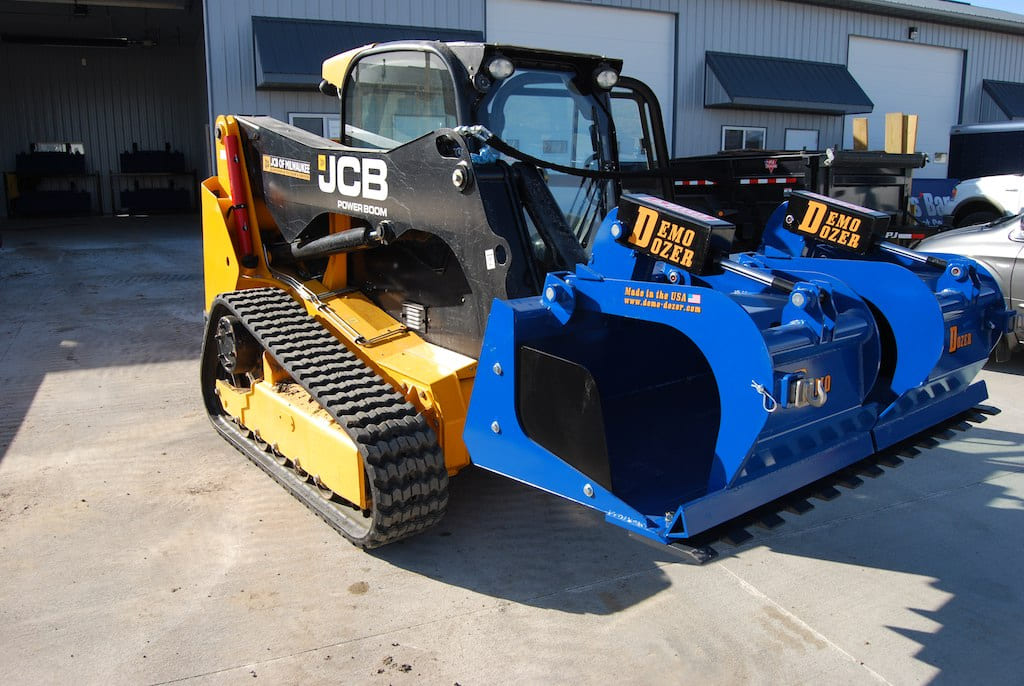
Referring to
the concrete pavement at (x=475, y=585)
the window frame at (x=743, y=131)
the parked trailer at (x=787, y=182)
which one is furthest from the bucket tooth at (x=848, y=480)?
the window frame at (x=743, y=131)

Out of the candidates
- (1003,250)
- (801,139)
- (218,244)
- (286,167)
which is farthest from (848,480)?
(801,139)

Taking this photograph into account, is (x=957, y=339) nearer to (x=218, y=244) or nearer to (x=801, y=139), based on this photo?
(x=218, y=244)

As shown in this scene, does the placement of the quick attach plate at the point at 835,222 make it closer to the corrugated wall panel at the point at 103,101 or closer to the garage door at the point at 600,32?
the garage door at the point at 600,32

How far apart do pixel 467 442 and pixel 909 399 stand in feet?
6.33

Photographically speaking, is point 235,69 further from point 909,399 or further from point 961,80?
point 961,80

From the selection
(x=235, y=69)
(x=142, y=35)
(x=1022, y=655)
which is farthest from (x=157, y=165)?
(x=1022, y=655)

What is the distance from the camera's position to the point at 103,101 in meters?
24.7

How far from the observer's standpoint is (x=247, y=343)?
16.5ft

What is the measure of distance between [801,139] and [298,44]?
1044 cm

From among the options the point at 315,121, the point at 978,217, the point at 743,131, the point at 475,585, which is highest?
the point at 743,131

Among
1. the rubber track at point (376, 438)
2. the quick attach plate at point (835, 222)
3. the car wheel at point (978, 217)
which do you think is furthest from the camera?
the car wheel at point (978, 217)

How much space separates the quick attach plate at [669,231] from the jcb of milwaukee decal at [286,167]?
2093mm

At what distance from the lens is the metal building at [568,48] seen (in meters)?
Result: 12.5

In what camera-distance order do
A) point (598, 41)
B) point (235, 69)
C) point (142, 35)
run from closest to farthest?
point (235, 69)
point (598, 41)
point (142, 35)
